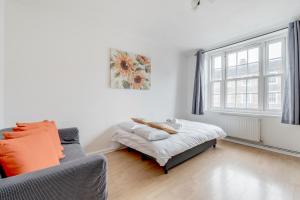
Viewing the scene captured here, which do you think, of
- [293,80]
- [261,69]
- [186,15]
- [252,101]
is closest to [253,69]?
[261,69]

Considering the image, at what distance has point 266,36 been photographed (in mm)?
3068

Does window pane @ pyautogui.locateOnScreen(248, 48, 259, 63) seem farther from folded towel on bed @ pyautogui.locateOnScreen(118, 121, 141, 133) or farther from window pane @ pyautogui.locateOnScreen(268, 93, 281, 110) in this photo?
folded towel on bed @ pyautogui.locateOnScreen(118, 121, 141, 133)

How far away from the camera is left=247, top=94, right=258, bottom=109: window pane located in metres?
3.33

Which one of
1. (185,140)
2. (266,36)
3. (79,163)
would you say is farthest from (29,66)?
(266,36)

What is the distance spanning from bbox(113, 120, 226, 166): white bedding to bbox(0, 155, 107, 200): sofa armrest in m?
0.98

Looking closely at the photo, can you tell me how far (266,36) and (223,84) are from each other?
4.36ft

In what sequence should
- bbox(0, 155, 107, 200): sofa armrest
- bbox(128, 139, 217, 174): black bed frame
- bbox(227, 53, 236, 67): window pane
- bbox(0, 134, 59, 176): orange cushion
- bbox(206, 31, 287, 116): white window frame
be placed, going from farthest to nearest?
1. bbox(227, 53, 236, 67): window pane
2. bbox(206, 31, 287, 116): white window frame
3. bbox(128, 139, 217, 174): black bed frame
4. bbox(0, 134, 59, 176): orange cushion
5. bbox(0, 155, 107, 200): sofa armrest

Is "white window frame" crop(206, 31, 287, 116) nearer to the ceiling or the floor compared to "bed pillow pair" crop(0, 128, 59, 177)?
nearer to the ceiling

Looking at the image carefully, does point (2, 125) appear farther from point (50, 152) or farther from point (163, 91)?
point (163, 91)

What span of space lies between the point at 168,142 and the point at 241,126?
2139mm

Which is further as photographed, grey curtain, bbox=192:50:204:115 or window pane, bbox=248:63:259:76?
grey curtain, bbox=192:50:204:115

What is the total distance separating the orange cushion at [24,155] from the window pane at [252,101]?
3830mm

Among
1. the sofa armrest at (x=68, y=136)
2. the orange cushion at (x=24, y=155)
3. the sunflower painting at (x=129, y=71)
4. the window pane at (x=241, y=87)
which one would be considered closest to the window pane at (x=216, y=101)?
the window pane at (x=241, y=87)

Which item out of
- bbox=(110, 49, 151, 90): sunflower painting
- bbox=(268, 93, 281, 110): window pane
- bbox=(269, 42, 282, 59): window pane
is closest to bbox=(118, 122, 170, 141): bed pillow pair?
bbox=(110, 49, 151, 90): sunflower painting
